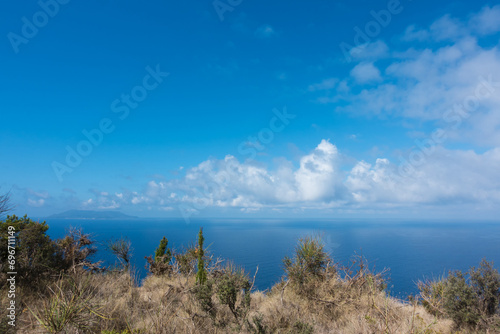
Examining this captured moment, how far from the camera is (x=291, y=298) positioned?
11039 mm

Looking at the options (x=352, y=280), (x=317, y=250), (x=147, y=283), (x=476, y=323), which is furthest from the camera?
(x=147, y=283)

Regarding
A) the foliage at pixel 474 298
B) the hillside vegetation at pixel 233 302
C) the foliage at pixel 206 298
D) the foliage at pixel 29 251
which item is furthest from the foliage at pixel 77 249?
the foliage at pixel 474 298

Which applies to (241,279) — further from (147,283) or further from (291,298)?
(147,283)

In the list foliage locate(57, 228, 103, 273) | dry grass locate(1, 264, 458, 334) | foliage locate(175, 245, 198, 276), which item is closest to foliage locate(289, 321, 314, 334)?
dry grass locate(1, 264, 458, 334)

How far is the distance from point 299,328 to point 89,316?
4735 millimetres

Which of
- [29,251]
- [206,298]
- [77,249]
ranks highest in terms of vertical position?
[29,251]

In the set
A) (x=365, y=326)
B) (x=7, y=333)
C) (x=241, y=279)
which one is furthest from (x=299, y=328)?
(x=7, y=333)

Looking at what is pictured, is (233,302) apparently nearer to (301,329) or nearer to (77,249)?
(301,329)

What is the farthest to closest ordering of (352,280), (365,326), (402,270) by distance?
1. (402,270)
2. (352,280)
3. (365,326)

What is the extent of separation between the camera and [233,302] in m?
7.80

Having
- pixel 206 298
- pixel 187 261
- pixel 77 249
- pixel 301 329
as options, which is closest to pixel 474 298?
pixel 301 329

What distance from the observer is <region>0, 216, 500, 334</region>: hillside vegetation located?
18.8 feet

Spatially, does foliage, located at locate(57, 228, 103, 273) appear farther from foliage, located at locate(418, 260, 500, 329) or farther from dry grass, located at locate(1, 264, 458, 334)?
foliage, located at locate(418, 260, 500, 329)

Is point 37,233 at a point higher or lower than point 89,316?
higher
